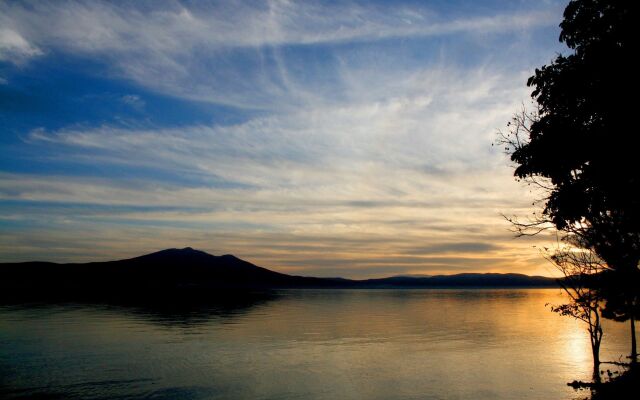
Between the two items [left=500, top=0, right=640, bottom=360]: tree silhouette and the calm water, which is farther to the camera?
the calm water

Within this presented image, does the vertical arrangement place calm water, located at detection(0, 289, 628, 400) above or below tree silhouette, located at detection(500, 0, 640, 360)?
below

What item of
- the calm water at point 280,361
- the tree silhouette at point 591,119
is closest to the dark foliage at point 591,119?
the tree silhouette at point 591,119

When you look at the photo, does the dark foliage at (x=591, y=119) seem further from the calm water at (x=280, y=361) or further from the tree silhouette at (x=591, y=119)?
the calm water at (x=280, y=361)

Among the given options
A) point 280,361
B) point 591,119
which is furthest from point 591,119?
point 280,361

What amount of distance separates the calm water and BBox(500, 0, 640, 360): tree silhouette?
23.8 meters

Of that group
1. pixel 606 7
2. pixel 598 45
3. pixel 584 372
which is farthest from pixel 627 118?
pixel 584 372

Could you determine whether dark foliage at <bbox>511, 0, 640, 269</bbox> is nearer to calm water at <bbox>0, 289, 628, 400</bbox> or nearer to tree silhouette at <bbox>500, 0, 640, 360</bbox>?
tree silhouette at <bbox>500, 0, 640, 360</bbox>

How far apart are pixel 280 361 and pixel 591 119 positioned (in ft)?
139

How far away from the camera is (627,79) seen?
17219mm

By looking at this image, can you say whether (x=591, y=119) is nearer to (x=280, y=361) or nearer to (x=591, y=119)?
(x=591, y=119)

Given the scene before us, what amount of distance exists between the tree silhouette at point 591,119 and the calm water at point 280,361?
23.8m

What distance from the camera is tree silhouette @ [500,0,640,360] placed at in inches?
693

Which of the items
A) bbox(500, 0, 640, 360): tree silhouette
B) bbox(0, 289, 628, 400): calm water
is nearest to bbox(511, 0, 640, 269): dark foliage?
bbox(500, 0, 640, 360): tree silhouette

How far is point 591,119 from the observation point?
19484 millimetres
